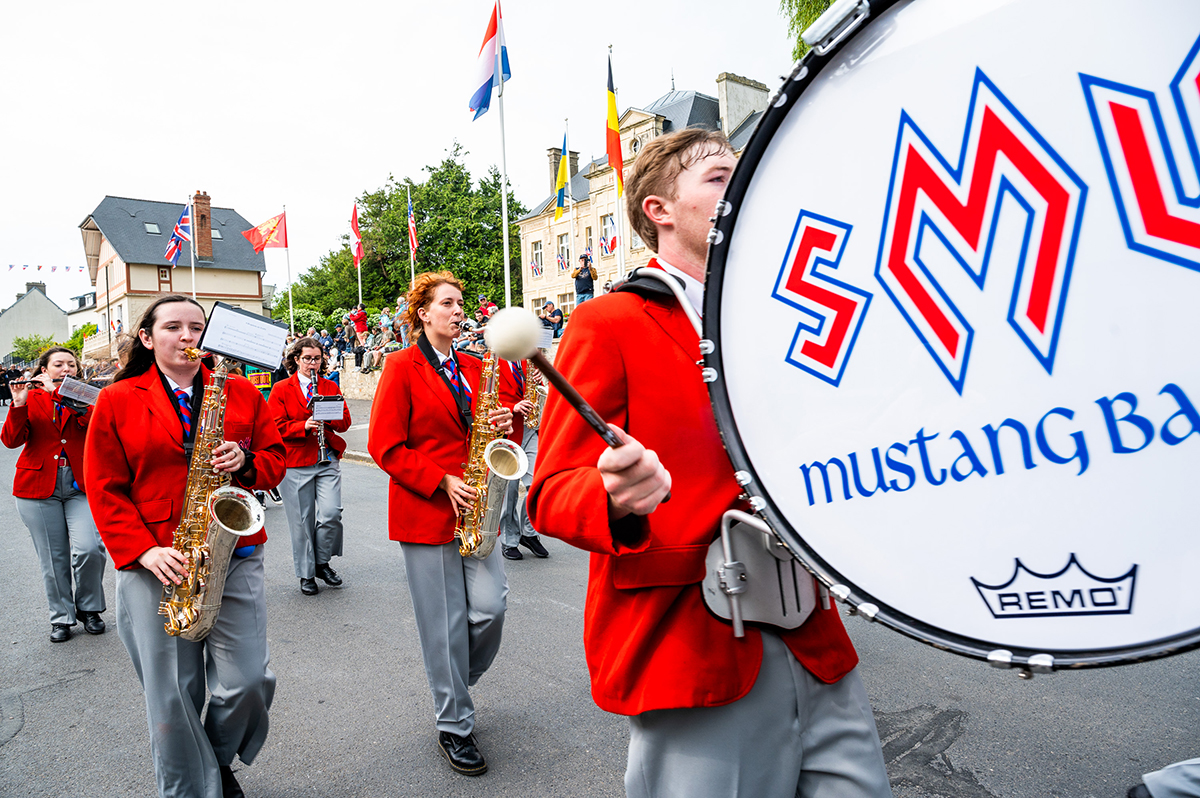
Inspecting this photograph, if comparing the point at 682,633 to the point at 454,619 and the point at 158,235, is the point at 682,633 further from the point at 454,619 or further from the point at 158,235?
the point at 158,235

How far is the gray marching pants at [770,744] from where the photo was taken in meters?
1.52

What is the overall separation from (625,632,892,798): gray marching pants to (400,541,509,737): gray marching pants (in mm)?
1918

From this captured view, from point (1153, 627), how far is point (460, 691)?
9.59 ft

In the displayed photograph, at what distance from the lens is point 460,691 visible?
3338 mm

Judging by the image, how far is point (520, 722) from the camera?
3625mm

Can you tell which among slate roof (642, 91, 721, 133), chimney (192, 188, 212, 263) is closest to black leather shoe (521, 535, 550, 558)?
slate roof (642, 91, 721, 133)

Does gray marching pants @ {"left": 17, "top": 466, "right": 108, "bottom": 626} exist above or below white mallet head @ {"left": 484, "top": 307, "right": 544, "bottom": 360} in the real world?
below

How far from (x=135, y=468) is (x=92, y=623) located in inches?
132

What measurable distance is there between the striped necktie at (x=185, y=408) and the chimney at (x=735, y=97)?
2818 centimetres

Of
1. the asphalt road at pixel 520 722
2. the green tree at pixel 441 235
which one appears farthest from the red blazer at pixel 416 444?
the green tree at pixel 441 235

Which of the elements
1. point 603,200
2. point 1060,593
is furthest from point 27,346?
point 1060,593

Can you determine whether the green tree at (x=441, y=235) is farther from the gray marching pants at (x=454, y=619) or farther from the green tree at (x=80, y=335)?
the gray marching pants at (x=454, y=619)

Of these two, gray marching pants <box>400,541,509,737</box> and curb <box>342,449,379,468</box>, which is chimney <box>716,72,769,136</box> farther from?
gray marching pants <box>400,541,509,737</box>

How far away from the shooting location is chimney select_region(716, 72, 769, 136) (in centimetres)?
2931
